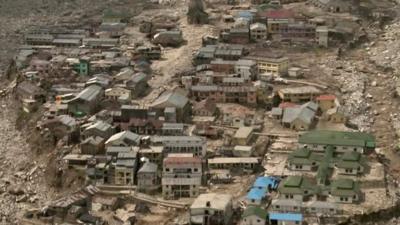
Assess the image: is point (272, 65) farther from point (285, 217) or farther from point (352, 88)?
point (285, 217)

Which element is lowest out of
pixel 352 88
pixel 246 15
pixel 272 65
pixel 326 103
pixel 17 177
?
pixel 17 177

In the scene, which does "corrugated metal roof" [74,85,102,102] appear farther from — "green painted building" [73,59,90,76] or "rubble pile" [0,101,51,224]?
"green painted building" [73,59,90,76]

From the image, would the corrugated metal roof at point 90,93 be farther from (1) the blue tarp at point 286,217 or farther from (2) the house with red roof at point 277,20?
(2) the house with red roof at point 277,20

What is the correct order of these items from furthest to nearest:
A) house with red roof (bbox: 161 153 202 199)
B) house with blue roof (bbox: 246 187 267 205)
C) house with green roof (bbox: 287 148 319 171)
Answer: house with green roof (bbox: 287 148 319 171) < house with red roof (bbox: 161 153 202 199) < house with blue roof (bbox: 246 187 267 205)

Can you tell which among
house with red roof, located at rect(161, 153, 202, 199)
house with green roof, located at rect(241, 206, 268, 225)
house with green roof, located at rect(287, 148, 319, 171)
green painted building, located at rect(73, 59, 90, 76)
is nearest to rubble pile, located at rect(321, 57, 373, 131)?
house with green roof, located at rect(287, 148, 319, 171)

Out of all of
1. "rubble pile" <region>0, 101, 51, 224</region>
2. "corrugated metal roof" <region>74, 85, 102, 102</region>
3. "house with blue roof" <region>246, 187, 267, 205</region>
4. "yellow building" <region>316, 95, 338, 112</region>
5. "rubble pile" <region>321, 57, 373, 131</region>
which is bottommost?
"rubble pile" <region>0, 101, 51, 224</region>

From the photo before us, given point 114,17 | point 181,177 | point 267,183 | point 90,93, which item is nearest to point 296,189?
point 267,183

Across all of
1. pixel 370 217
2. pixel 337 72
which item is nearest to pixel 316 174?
pixel 370 217
